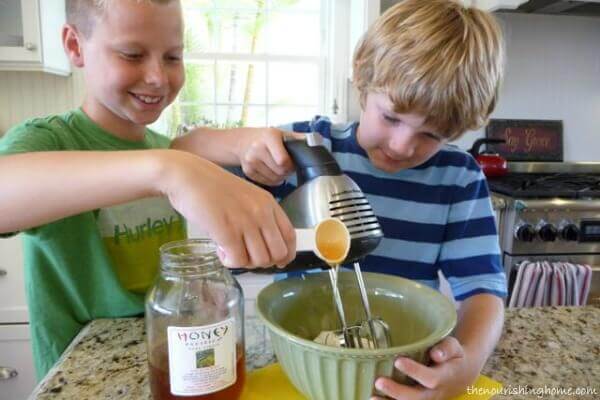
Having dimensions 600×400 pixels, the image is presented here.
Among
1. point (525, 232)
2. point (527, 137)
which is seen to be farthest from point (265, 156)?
point (527, 137)

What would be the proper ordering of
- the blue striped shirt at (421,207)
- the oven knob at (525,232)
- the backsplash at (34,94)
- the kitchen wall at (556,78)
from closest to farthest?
the blue striped shirt at (421,207), the oven knob at (525,232), the backsplash at (34,94), the kitchen wall at (556,78)

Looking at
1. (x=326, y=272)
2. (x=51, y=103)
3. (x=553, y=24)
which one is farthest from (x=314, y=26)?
(x=326, y=272)

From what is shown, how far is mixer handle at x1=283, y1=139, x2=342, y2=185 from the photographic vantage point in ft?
1.66

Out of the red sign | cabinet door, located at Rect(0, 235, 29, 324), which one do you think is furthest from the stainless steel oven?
cabinet door, located at Rect(0, 235, 29, 324)

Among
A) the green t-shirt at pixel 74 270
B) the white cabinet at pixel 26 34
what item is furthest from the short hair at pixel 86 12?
the white cabinet at pixel 26 34

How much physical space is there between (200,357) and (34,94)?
199 cm

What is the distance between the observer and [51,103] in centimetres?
202

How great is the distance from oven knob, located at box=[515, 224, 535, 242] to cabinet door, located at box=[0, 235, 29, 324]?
1781 millimetres

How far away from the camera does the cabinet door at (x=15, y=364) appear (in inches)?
66.5

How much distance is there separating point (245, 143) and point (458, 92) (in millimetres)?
327

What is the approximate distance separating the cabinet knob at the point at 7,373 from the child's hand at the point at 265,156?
1.56 metres

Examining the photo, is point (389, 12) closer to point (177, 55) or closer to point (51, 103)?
point (177, 55)

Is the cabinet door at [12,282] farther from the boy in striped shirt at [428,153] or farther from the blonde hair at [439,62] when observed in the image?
the blonde hair at [439,62]

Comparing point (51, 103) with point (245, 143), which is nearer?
point (245, 143)
